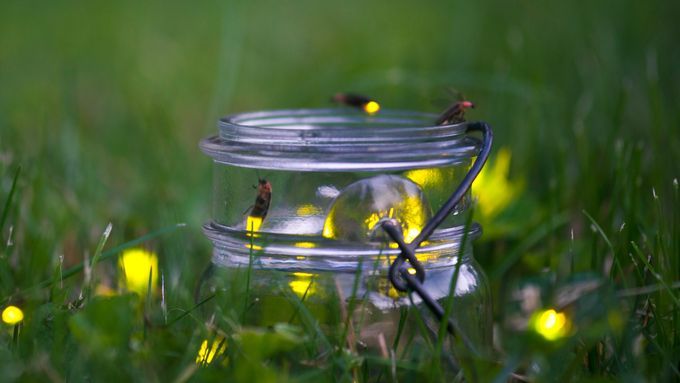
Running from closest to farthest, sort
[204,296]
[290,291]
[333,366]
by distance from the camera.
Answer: [333,366] → [290,291] → [204,296]

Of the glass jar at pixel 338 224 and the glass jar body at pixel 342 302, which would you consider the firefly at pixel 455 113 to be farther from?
the glass jar body at pixel 342 302

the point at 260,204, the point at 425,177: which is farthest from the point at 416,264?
the point at 260,204

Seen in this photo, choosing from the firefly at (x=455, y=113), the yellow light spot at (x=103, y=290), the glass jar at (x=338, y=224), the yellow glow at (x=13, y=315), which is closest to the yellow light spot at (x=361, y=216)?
the glass jar at (x=338, y=224)

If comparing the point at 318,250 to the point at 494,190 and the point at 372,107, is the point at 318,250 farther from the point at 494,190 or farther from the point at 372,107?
the point at 494,190

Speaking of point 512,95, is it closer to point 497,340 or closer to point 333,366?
point 497,340

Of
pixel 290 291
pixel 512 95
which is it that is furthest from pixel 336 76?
pixel 290 291

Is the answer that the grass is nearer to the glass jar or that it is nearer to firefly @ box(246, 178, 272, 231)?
the glass jar
